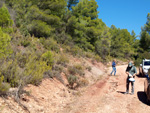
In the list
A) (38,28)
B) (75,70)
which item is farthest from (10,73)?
(38,28)

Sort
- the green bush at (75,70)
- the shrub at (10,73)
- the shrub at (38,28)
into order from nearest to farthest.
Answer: the shrub at (10,73), the green bush at (75,70), the shrub at (38,28)

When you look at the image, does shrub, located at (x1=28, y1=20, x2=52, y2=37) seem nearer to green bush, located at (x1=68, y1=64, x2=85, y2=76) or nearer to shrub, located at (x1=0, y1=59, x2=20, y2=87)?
green bush, located at (x1=68, y1=64, x2=85, y2=76)

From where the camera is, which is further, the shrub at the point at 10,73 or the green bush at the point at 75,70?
the green bush at the point at 75,70

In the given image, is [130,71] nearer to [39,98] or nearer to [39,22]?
[39,98]

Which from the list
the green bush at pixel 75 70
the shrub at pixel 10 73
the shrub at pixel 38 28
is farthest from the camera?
the shrub at pixel 38 28

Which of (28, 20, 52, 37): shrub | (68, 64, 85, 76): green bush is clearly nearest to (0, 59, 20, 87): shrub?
(68, 64, 85, 76): green bush

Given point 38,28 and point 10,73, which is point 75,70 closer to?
point 38,28

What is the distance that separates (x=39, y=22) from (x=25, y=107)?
14503 mm

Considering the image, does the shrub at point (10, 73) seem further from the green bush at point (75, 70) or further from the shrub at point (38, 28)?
the shrub at point (38, 28)

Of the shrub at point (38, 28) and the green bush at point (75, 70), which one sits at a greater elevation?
the shrub at point (38, 28)

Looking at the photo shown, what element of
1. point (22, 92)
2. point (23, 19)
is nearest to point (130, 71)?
point (22, 92)

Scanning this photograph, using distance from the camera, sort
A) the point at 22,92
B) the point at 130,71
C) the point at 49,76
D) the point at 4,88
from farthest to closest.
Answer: the point at 49,76 → the point at 130,71 → the point at 22,92 → the point at 4,88

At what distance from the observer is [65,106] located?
757 cm

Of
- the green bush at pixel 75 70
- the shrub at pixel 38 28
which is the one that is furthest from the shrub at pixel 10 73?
the shrub at pixel 38 28
